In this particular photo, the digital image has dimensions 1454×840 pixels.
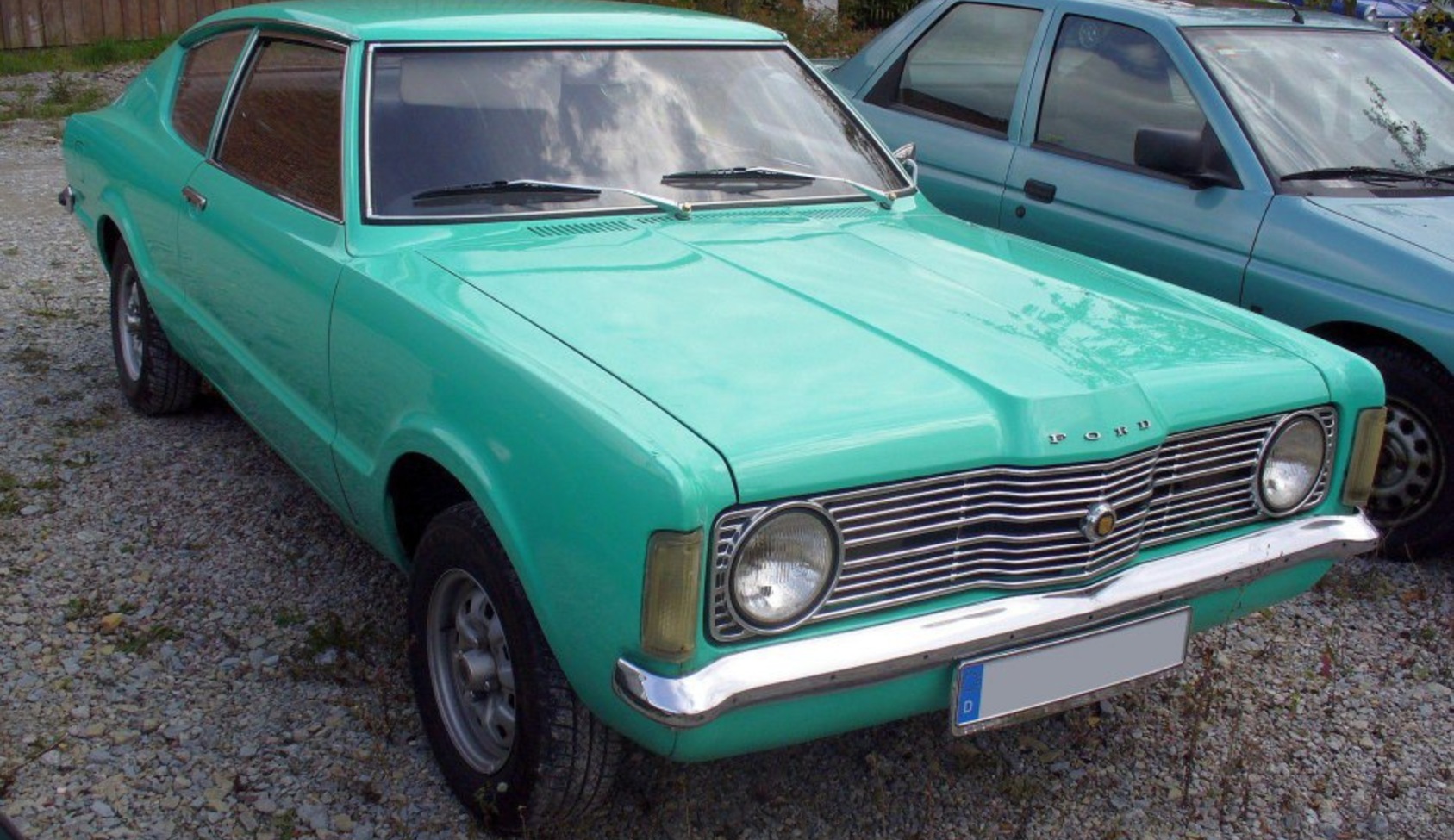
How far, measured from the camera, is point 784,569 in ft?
8.00

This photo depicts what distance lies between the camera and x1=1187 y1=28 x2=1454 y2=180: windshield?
186 inches

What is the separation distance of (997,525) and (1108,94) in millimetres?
3000

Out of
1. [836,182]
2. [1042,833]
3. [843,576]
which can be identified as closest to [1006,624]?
[843,576]

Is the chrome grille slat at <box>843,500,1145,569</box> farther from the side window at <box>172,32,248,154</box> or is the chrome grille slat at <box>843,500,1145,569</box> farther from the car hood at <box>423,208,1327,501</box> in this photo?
the side window at <box>172,32,248,154</box>

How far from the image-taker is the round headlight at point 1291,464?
9.87 ft

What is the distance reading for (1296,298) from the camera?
440 cm

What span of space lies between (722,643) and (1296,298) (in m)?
2.80

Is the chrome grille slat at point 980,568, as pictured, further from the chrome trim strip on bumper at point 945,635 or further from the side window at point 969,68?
the side window at point 969,68

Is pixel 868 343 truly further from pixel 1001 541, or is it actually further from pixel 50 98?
pixel 50 98

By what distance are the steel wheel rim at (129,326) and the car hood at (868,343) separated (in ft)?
7.48

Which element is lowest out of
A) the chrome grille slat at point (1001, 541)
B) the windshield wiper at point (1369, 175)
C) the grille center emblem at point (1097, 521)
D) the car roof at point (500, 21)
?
the chrome grille slat at point (1001, 541)

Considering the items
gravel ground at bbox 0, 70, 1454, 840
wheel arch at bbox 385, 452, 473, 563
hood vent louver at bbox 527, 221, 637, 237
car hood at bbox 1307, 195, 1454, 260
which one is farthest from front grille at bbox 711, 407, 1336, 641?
car hood at bbox 1307, 195, 1454, 260

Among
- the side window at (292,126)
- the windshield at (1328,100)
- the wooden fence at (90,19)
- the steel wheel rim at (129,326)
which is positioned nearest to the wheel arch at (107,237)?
the steel wheel rim at (129,326)

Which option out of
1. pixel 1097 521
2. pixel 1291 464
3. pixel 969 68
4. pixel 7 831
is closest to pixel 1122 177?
pixel 969 68
